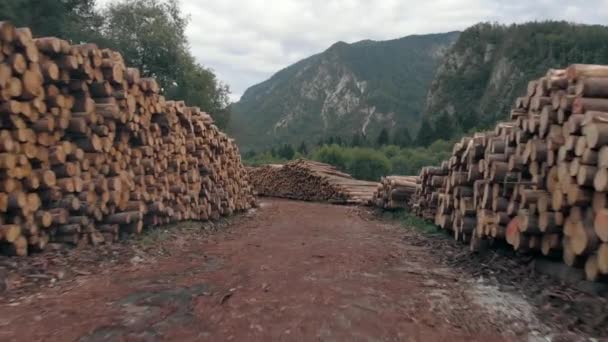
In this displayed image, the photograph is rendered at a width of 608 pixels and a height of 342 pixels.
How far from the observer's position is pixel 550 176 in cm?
479

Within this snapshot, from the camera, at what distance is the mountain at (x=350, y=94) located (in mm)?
105625

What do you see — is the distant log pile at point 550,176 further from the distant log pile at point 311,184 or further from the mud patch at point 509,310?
the distant log pile at point 311,184

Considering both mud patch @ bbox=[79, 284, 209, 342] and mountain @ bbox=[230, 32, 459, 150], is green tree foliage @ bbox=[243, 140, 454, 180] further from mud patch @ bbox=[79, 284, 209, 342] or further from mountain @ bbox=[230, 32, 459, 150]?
mountain @ bbox=[230, 32, 459, 150]

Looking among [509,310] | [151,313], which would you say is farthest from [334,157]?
[151,313]

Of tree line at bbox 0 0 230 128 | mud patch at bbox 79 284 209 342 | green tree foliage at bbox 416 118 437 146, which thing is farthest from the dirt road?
green tree foliage at bbox 416 118 437 146

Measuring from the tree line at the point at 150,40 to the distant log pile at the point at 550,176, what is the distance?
82.7ft

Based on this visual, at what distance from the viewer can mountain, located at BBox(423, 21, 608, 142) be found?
56844 mm

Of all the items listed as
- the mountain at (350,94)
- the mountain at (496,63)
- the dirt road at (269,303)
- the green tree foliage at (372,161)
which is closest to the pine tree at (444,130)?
the mountain at (496,63)

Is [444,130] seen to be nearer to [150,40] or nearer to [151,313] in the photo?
[150,40]

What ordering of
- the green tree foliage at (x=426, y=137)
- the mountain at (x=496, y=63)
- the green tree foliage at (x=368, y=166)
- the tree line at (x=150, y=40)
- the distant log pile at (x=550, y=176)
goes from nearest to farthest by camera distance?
the distant log pile at (x=550, y=176) → the tree line at (x=150, y=40) → the green tree foliage at (x=368, y=166) → the green tree foliage at (x=426, y=137) → the mountain at (x=496, y=63)

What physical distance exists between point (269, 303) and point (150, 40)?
1107 inches

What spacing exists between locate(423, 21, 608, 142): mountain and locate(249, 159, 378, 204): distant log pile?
1073 inches

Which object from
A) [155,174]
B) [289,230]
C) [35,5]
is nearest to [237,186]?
[289,230]

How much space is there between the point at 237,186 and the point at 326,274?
27.0 ft
